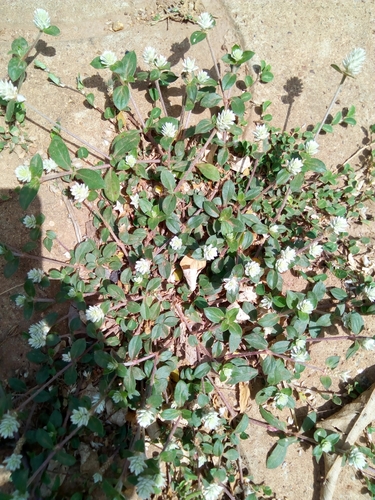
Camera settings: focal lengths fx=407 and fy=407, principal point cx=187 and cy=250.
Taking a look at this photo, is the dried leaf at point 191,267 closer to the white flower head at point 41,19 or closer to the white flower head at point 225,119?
the white flower head at point 225,119

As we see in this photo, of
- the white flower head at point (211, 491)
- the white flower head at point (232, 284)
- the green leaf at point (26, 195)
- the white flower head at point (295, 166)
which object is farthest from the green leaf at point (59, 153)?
the white flower head at point (211, 491)

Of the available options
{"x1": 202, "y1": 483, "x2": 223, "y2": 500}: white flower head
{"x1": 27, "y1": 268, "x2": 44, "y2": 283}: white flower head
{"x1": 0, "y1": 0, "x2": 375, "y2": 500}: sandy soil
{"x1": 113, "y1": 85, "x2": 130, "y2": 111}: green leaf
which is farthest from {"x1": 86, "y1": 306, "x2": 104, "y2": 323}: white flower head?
{"x1": 113, "y1": 85, "x2": 130, "y2": 111}: green leaf

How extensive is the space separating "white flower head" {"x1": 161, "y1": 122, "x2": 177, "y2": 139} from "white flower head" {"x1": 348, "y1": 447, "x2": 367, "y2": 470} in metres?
2.19

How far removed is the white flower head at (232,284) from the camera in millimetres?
2318

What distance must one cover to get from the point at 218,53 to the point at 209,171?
101cm

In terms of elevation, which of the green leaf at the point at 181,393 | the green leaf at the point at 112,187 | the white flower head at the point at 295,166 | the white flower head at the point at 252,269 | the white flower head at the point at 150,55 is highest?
the white flower head at the point at 150,55

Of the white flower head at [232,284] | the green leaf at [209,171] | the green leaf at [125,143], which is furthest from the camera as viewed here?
the green leaf at [209,171]

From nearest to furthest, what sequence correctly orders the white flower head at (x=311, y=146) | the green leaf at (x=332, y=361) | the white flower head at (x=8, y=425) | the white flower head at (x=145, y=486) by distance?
the white flower head at (x=145, y=486), the white flower head at (x=8, y=425), the white flower head at (x=311, y=146), the green leaf at (x=332, y=361)

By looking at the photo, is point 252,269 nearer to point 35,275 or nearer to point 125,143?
point 125,143

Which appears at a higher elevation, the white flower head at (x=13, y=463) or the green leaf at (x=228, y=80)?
the green leaf at (x=228, y=80)

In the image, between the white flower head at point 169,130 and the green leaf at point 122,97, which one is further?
the white flower head at point 169,130

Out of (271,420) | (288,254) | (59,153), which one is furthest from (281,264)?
(59,153)

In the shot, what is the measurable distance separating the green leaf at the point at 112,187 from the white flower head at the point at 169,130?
43 cm

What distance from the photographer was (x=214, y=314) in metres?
2.38
